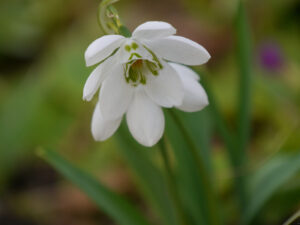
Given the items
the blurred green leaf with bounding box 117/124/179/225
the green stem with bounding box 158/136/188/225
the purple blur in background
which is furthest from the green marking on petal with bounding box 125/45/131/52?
the purple blur in background

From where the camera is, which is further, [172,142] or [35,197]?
[35,197]

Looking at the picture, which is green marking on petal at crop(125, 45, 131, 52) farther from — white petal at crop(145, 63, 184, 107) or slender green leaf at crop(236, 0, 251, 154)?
slender green leaf at crop(236, 0, 251, 154)

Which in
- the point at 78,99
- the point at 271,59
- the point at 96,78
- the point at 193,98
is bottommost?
the point at 193,98

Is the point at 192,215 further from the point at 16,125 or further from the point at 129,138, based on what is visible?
the point at 16,125

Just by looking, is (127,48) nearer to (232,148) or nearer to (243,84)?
(243,84)

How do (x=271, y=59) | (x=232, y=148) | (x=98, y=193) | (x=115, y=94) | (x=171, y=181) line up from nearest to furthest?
1. (x=115, y=94)
2. (x=171, y=181)
3. (x=98, y=193)
4. (x=232, y=148)
5. (x=271, y=59)

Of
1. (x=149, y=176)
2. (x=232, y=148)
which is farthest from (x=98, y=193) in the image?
(x=232, y=148)

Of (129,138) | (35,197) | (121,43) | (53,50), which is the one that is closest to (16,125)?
(35,197)
